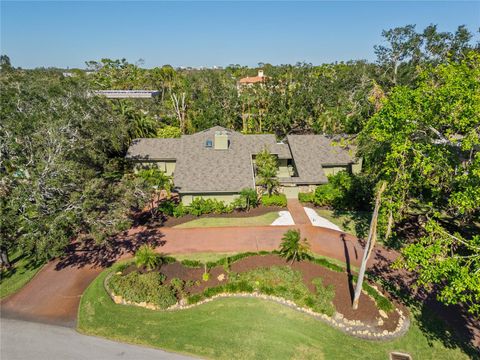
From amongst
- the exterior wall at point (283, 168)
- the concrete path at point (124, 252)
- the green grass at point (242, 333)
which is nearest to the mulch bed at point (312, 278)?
the green grass at point (242, 333)

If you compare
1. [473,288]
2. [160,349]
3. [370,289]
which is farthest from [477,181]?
[160,349]

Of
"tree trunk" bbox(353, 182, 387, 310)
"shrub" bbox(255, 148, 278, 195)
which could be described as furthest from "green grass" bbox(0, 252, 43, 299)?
"tree trunk" bbox(353, 182, 387, 310)

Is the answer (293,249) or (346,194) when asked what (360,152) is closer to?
(346,194)

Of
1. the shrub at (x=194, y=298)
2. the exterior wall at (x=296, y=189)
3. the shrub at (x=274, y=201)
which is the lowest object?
the shrub at (x=194, y=298)

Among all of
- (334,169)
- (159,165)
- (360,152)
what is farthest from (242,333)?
(159,165)

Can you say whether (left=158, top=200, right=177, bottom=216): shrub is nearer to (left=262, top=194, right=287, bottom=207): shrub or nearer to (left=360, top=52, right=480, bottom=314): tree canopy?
(left=262, top=194, right=287, bottom=207): shrub

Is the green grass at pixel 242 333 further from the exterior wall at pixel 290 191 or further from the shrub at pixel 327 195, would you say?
the exterior wall at pixel 290 191
